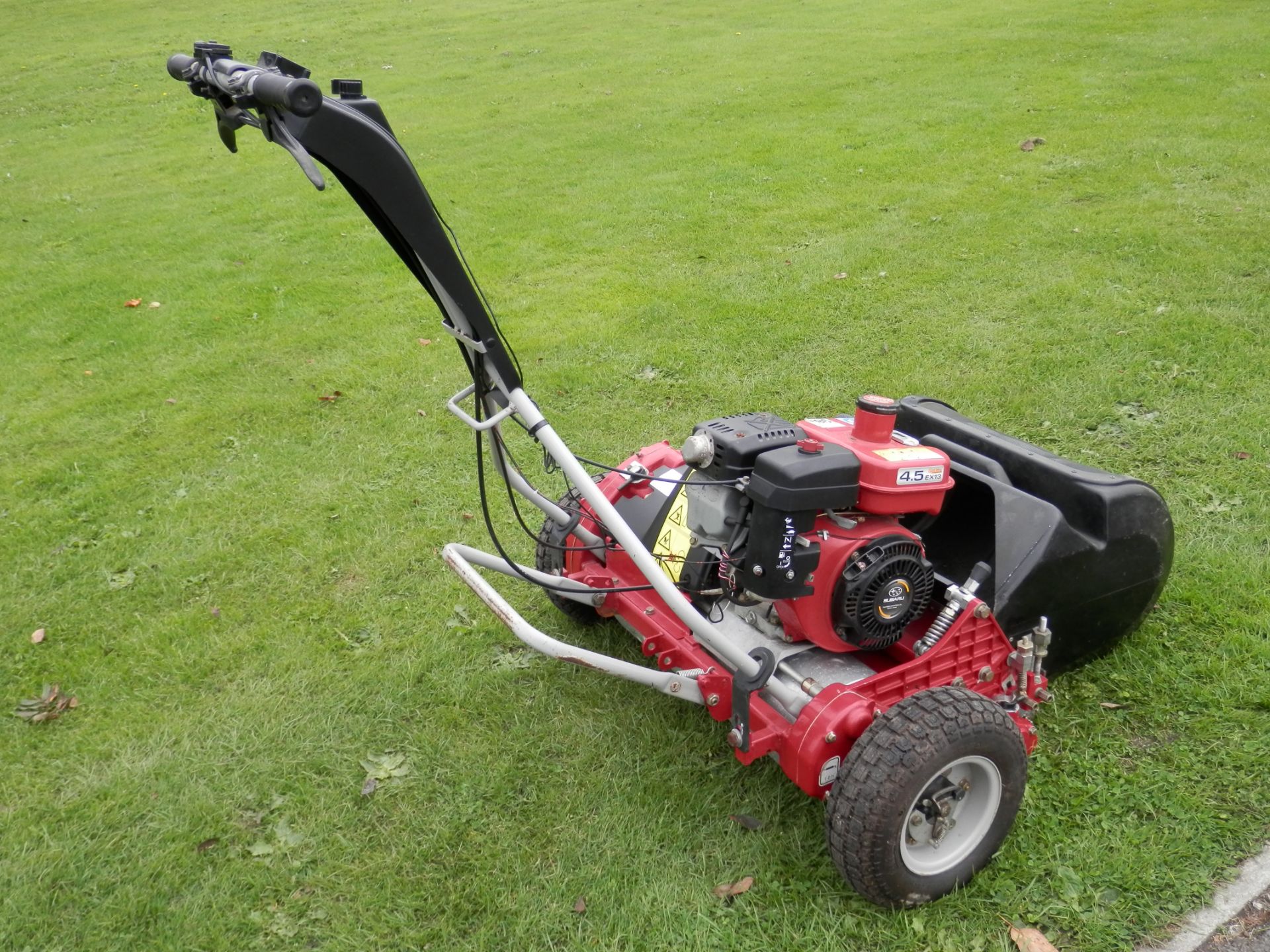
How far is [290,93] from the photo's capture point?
204 cm

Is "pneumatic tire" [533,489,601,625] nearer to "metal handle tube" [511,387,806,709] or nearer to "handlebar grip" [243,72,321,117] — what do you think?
"metal handle tube" [511,387,806,709]

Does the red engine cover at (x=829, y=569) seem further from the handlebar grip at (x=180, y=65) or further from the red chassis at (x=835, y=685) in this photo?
the handlebar grip at (x=180, y=65)

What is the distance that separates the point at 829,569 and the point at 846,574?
5 cm

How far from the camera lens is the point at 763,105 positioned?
1236 cm

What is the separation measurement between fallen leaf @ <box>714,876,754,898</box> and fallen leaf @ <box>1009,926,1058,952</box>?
28.6 inches

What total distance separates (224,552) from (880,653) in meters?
3.17

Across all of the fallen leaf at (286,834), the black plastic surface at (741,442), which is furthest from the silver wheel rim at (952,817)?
the fallen leaf at (286,834)

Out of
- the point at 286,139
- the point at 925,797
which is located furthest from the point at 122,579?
the point at 925,797

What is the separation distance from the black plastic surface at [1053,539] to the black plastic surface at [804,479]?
2.26 ft

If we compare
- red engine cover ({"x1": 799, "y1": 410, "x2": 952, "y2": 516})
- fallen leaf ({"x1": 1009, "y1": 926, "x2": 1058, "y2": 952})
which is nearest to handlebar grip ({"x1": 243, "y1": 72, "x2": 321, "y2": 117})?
red engine cover ({"x1": 799, "y1": 410, "x2": 952, "y2": 516})

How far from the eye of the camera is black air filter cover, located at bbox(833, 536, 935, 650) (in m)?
2.86

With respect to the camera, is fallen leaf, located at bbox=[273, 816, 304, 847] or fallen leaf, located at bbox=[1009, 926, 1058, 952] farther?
fallen leaf, located at bbox=[273, 816, 304, 847]

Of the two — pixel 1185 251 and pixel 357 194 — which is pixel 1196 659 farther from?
pixel 1185 251

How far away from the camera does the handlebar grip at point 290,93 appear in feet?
6.68
